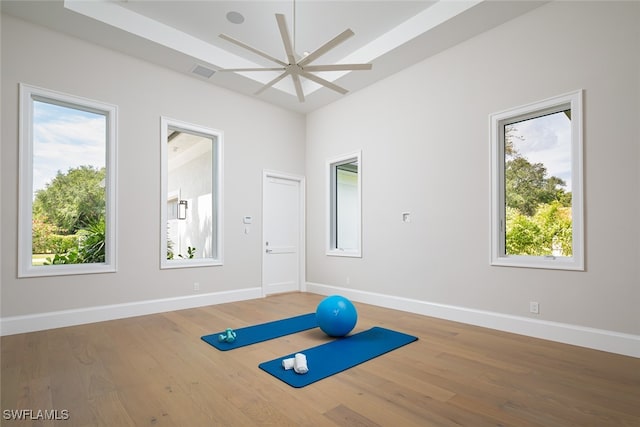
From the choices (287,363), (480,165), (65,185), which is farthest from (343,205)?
(65,185)

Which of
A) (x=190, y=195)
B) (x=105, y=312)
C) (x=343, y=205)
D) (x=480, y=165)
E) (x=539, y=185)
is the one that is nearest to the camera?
(x=539, y=185)

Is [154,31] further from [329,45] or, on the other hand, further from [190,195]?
[190,195]

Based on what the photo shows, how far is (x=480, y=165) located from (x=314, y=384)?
326 cm

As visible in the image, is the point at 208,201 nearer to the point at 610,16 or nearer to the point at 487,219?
the point at 487,219

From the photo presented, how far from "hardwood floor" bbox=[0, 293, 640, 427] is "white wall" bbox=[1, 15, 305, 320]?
28.7 inches

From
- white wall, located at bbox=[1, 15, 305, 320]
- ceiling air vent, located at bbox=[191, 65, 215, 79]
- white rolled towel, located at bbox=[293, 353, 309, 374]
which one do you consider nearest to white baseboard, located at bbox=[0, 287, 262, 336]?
white wall, located at bbox=[1, 15, 305, 320]

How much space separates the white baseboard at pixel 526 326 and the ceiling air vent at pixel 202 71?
432 cm

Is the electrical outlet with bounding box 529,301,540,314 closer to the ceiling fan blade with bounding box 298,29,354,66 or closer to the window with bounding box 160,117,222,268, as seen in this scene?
the ceiling fan blade with bounding box 298,29,354,66

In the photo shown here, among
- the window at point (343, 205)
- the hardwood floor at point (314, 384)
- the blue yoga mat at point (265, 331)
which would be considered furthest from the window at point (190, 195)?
the window at point (343, 205)

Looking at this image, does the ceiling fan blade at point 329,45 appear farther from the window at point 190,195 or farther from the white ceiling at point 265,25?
the window at point 190,195

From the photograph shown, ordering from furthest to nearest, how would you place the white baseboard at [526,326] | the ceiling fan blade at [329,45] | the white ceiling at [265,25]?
the white ceiling at [265,25], the white baseboard at [526,326], the ceiling fan blade at [329,45]

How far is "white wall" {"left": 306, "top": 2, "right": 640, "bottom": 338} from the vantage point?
3.21m

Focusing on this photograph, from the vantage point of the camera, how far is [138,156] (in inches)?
188

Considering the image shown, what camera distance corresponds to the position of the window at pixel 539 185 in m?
3.49
